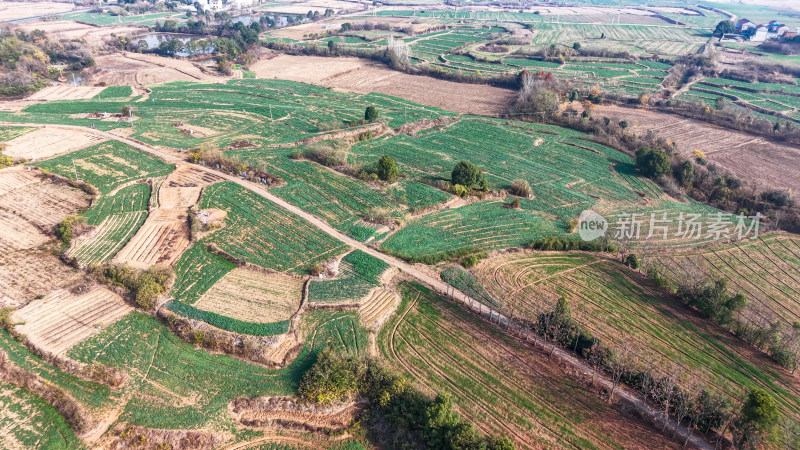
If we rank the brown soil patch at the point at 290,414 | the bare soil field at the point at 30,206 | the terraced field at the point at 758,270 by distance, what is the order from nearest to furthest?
the brown soil patch at the point at 290,414
the terraced field at the point at 758,270
the bare soil field at the point at 30,206

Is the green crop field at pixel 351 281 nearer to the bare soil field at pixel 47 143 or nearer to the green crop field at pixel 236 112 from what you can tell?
the green crop field at pixel 236 112

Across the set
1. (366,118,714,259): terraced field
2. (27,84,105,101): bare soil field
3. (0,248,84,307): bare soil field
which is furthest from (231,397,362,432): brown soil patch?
(27,84,105,101): bare soil field

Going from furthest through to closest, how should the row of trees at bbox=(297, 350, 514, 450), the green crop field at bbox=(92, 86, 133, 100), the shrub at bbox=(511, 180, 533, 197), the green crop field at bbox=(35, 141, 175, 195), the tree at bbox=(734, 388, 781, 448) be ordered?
A: the green crop field at bbox=(92, 86, 133, 100)
the green crop field at bbox=(35, 141, 175, 195)
the shrub at bbox=(511, 180, 533, 197)
the row of trees at bbox=(297, 350, 514, 450)
the tree at bbox=(734, 388, 781, 448)

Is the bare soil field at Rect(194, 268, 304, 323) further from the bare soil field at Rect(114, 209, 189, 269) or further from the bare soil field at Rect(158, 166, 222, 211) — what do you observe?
the bare soil field at Rect(158, 166, 222, 211)

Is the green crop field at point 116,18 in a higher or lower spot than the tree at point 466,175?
higher

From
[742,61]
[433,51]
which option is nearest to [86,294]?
[433,51]

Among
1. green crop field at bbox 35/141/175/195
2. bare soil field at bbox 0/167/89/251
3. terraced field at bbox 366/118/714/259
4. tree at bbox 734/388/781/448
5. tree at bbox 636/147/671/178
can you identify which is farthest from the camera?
tree at bbox 636/147/671/178

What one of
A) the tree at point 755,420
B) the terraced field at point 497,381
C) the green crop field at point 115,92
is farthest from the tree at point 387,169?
the green crop field at point 115,92
